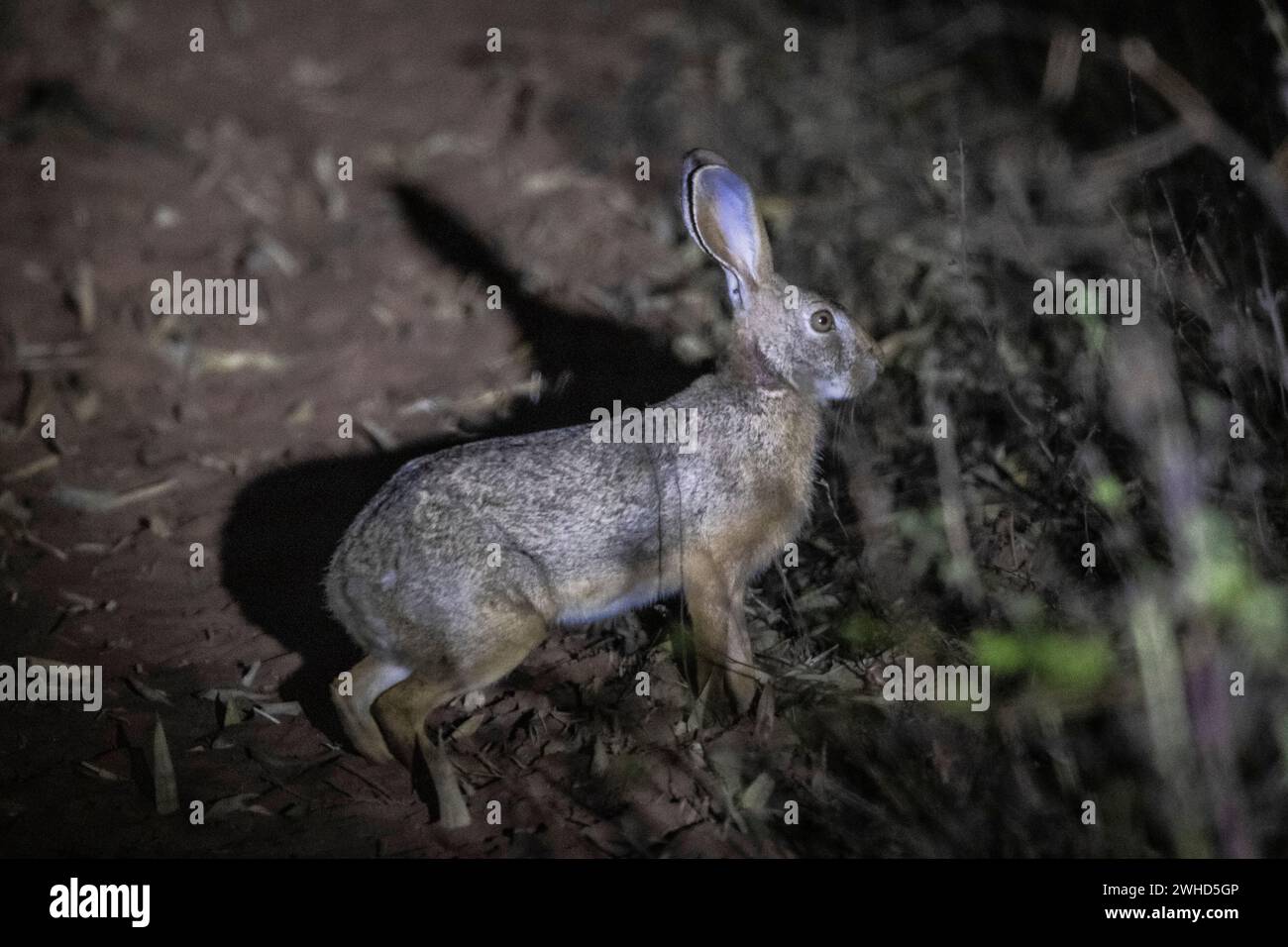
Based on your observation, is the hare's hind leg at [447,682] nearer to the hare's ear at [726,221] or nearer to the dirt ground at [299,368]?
the dirt ground at [299,368]

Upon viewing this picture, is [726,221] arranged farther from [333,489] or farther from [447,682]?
[333,489]

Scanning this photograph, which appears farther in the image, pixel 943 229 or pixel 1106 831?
pixel 943 229

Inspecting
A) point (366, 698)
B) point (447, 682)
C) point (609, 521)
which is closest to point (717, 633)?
point (609, 521)

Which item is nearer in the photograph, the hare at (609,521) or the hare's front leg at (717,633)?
the hare at (609,521)

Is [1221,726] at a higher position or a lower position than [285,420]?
lower

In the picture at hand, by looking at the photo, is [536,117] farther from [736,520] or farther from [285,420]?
[736,520]

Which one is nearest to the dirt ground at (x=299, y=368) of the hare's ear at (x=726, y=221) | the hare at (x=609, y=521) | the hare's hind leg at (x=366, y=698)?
the hare's hind leg at (x=366, y=698)

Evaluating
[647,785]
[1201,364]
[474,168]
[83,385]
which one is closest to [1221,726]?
[647,785]

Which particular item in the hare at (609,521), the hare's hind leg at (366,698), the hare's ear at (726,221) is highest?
the hare's ear at (726,221)
